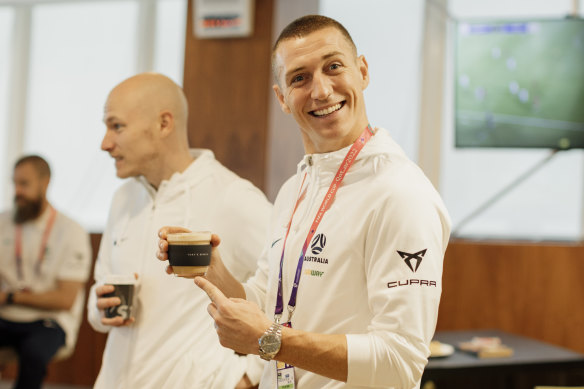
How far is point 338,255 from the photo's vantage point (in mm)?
1367

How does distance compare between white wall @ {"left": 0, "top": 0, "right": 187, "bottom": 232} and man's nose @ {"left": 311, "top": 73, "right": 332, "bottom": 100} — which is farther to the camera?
white wall @ {"left": 0, "top": 0, "right": 187, "bottom": 232}

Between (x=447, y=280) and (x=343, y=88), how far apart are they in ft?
10.2

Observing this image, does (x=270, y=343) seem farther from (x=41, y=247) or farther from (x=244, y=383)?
(x=41, y=247)

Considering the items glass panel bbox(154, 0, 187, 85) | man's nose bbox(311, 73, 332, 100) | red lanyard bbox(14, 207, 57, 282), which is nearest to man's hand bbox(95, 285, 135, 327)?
man's nose bbox(311, 73, 332, 100)

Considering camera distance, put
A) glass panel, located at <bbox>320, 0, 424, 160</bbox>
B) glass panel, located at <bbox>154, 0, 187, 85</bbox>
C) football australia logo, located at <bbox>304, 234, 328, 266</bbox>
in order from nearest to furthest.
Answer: football australia logo, located at <bbox>304, 234, 328, 266</bbox>
glass panel, located at <bbox>320, 0, 424, 160</bbox>
glass panel, located at <bbox>154, 0, 187, 85</bbox>

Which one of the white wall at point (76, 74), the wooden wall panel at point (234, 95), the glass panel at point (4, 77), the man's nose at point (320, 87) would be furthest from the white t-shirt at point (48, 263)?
the man's nose at point (320, 87)

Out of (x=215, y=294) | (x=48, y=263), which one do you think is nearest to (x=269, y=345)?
(x=215, y=294)

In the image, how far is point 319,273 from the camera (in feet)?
4.56

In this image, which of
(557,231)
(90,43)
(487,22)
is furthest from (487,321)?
(90,43)

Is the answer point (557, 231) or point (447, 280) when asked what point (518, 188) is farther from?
point (447, 280)

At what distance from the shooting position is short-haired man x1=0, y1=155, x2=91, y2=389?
377cm

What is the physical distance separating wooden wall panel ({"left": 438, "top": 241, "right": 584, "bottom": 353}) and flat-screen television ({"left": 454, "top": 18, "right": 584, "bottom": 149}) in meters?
0.76

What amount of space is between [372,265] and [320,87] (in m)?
0.45

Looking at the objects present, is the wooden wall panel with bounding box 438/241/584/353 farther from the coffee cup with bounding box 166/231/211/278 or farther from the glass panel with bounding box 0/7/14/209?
the glass panel with bounding box 0/7/14/209
